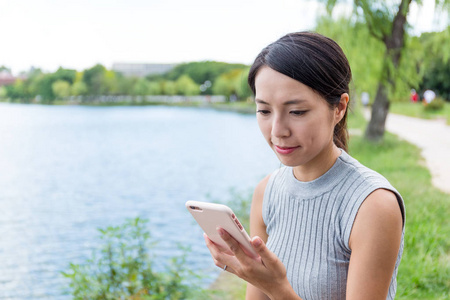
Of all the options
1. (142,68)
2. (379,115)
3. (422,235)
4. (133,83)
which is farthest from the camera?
(142,68)

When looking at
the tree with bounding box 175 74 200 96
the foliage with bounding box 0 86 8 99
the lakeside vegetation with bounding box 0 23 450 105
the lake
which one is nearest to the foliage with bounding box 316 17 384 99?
the lake

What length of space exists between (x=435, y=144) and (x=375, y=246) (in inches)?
477

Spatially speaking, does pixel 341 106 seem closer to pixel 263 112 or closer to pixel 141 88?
pixel 263 112

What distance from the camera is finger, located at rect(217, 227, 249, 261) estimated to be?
4.39 ft

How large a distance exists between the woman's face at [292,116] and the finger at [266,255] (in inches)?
10.2

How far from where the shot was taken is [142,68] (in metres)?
123

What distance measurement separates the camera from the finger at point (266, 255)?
128cm

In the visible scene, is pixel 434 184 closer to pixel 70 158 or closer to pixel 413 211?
pixel 413 211

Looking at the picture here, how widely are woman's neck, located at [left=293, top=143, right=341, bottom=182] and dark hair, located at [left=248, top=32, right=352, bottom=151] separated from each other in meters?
0.14

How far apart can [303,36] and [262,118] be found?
0.83 feet

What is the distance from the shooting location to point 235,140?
25.9 metres

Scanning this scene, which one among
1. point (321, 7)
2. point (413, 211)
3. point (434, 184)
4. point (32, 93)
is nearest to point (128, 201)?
point (321, 7)

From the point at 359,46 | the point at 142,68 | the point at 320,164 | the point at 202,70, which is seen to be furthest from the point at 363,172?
the point at 142,68

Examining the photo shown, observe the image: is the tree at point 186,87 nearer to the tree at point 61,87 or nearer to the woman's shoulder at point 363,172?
the tree at point 61,87
